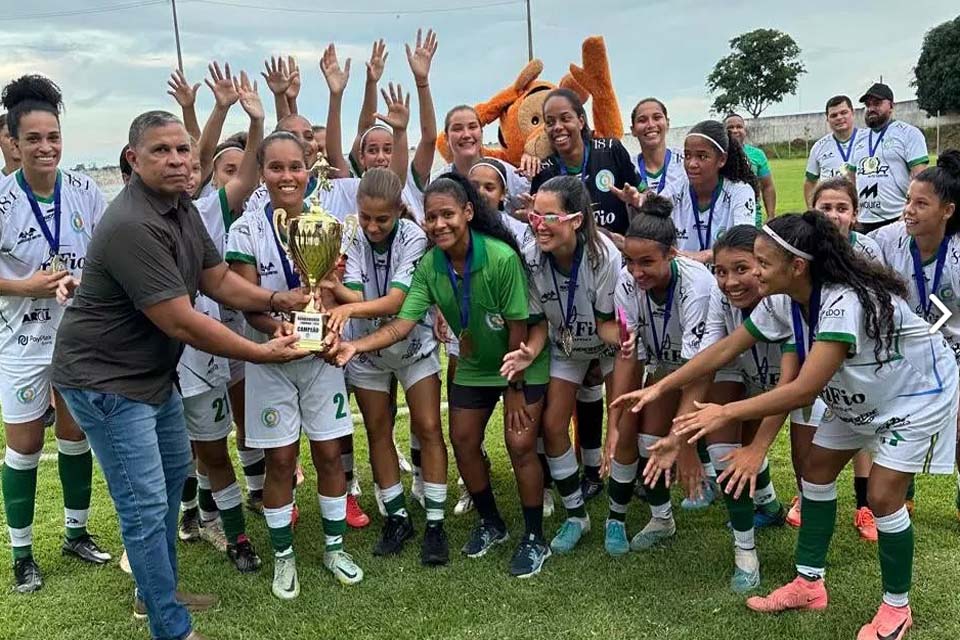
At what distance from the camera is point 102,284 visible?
2967 mm

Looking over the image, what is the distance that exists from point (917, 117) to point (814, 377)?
1867 inches

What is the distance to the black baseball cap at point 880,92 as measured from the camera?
757 cm

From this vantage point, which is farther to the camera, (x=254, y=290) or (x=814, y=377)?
(x=254, y=290)

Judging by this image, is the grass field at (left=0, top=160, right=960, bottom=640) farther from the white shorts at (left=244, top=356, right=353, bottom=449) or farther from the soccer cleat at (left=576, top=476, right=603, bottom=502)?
the white shorts at (left=244, top=356, right=353, bottom=449)

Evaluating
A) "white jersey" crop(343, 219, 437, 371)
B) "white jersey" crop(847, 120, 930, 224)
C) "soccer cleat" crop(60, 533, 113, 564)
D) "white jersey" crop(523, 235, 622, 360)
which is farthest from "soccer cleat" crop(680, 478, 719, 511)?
"white jersey" crop(847, 120, 930, 224)

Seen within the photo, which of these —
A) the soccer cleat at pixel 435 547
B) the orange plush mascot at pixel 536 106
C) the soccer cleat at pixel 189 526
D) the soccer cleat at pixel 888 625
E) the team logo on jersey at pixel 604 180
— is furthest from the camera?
the orange plush mascot at pixel 536 106

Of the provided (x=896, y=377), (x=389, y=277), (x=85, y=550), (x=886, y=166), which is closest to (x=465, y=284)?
(x=389, y=277)

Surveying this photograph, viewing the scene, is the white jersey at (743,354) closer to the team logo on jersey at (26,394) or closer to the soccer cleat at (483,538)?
the soccer cleat at (483,538)

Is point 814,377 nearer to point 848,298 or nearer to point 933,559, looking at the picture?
point 848,298

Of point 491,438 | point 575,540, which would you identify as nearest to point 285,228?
point 575,540

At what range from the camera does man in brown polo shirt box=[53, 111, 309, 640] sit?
2.90 m

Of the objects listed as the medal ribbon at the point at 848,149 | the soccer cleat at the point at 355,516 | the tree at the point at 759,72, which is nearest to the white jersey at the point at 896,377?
the soccer cleat at the point at 355,516

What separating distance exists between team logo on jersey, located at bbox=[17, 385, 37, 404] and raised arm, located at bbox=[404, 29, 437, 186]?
2511 millimetres

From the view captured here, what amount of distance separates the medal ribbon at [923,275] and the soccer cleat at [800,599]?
1420 mm
